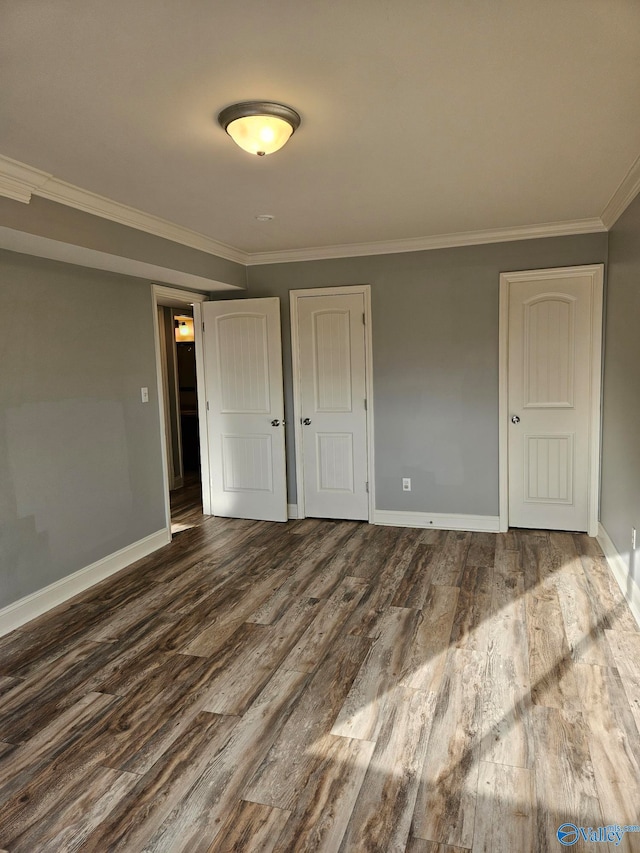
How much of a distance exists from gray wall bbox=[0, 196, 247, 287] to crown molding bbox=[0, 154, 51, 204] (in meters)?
0.04

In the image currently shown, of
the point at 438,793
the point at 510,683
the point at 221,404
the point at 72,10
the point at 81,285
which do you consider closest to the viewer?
the point at 72,10

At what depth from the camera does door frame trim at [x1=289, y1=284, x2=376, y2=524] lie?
191 inches

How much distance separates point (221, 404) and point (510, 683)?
355 cm

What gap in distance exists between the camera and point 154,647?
2973mm

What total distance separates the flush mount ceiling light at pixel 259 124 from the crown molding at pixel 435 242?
248cm

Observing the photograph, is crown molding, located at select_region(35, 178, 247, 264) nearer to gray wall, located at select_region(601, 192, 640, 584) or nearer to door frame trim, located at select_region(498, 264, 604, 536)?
door frame trim, located at select_region(498, 264, 604, 536)

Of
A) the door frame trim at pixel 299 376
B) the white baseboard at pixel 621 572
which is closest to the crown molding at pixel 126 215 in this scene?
the door frame trim at pixel 299 376

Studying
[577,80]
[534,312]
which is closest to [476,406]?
[534,312]

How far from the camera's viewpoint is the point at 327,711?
94.0 inches

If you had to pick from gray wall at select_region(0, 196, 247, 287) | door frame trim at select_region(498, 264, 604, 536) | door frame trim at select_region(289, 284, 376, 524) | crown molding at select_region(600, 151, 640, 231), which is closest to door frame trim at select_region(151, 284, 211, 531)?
gray wall at select_region(0, 196, 247, 287)

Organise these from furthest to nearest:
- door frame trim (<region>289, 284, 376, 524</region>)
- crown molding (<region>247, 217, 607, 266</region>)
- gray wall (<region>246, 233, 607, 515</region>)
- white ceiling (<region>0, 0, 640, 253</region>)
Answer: door frame trim (<region>289, 284, 376, 524</region>) < gray wall (<region>246, 233, 607, 515</region>) < crown molding (<region>247, 217, 607, 266</region>) < white ceiling (<region>0, 0, 640, 253</region>)

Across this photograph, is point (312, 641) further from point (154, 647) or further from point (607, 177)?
point (607, 177)

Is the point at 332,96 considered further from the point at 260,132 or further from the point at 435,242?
the point at 435,242

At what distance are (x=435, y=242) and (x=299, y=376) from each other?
5.35 feet
